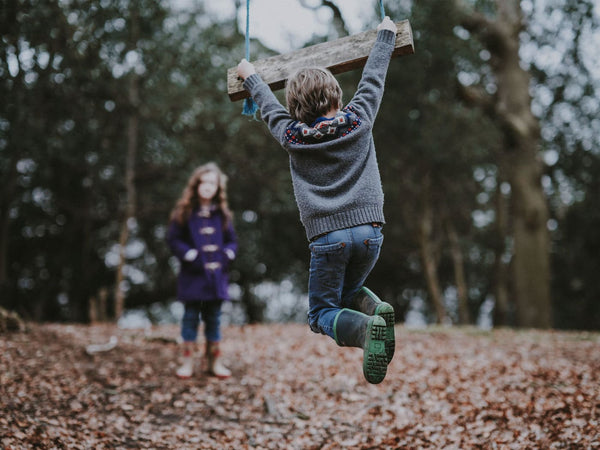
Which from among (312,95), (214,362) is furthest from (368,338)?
(214,362)

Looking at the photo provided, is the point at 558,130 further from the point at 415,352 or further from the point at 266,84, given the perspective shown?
the point at 266,84

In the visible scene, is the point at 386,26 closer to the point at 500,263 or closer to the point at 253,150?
the point at 253,150

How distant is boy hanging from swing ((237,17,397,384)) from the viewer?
3.04 m

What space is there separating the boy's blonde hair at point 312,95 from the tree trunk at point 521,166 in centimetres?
904

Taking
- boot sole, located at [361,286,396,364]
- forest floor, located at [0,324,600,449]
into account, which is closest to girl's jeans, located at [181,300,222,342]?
forest floor, located at [0,324,600,449]

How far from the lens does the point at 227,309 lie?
66.3 ft

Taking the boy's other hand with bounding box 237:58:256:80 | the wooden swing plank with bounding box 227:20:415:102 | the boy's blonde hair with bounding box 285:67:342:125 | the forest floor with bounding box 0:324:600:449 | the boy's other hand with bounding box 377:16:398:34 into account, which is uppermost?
the boy's other hand with bounding box 377:16:398:34

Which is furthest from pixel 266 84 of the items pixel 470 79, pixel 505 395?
pixel 470 79

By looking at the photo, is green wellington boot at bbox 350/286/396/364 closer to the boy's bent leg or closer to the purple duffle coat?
the boy's bent leg

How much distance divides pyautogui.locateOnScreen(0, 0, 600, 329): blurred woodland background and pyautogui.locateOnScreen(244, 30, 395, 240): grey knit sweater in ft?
23.9

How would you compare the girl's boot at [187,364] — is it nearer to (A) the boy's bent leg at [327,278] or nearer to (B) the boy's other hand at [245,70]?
(A) the boy's bent leg at [327,278]

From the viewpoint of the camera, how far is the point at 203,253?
18.0 feet

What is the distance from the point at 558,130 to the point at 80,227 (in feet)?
43.7

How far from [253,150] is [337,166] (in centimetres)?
1186
